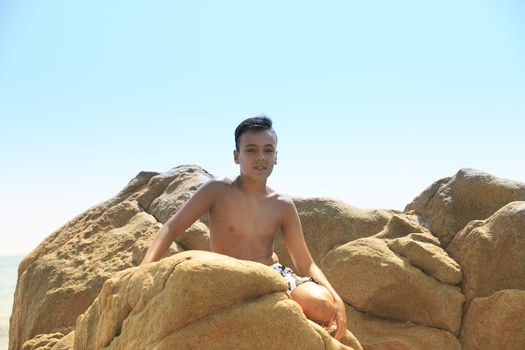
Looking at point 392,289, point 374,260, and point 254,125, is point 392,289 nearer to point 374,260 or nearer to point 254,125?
point 374,260

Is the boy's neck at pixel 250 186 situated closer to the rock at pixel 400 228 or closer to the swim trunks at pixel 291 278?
the swim trunks at pixel 291 278

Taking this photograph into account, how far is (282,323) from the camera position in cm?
266

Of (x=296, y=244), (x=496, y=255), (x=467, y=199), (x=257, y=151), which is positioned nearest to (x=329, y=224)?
(x=467, y=199)

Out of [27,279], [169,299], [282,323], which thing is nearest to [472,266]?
[282,323]

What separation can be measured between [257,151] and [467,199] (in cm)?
371

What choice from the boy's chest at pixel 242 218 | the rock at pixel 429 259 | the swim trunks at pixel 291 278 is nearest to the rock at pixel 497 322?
the rock at pixel 429 259

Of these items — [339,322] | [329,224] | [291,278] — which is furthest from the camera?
[329,224]

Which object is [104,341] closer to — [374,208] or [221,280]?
[221,280]

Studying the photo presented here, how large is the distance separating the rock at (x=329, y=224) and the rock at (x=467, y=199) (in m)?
0.65

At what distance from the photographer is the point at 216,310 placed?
264cm

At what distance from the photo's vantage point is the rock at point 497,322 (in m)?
5.45

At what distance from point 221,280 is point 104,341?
1048 mm

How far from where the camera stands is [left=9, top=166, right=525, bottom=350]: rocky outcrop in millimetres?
5656

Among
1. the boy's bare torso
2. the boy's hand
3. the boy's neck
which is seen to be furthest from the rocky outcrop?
the boy's hand
